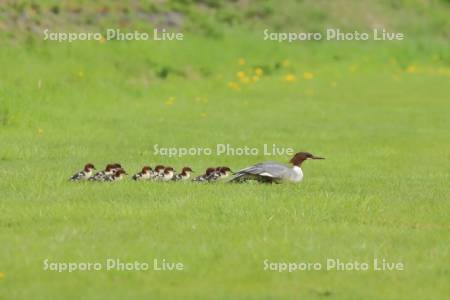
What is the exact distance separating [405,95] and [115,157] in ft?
46.6

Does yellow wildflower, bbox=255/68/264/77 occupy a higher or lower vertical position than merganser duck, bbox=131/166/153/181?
higher

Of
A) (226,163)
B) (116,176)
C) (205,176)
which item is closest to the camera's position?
(116,176)

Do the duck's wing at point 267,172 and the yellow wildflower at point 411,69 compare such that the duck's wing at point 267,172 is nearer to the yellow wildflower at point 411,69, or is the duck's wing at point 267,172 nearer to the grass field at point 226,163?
the grass field at point 226,163

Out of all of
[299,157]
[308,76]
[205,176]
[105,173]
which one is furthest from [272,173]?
[308,76]

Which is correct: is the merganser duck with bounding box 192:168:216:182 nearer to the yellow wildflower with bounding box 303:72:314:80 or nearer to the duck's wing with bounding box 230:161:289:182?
the duck's wing with bounding box 230:161:289:182

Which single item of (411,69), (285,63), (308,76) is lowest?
(308,76)

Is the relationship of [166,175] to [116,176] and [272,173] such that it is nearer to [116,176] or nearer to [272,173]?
[116,176]

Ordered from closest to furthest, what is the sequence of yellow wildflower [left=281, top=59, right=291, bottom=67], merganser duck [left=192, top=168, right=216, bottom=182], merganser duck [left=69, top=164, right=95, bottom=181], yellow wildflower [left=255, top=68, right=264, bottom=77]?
merganser duck [left=69, top=164, right=95, bottom=181] < merganser duck [left=192, top=168, right=216, bottom=182] < yellow wildflower [left=255, top=68, right=264, bottom=77] < yellow wildflower [left=281, top=59, right=291, bottom=67]

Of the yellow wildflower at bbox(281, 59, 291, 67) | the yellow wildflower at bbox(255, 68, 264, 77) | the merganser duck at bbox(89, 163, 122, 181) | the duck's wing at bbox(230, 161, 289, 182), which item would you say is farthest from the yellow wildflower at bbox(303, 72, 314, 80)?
the merganser duck at bbox(89, 163, 122, 181)

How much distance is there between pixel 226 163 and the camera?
69.8ft

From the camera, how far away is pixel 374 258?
12477 mm

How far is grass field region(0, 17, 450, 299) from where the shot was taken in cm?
1177

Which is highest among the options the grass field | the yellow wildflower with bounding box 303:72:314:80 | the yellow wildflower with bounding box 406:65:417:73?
the yellow wildflower with bounding box 406:65:417:73

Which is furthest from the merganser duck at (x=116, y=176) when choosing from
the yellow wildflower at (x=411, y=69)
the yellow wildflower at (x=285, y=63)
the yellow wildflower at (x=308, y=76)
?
the yellow wildflower at (x=411, y=69)
